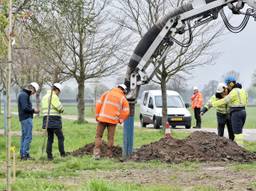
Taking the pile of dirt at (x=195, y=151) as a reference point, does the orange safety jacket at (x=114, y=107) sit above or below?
above

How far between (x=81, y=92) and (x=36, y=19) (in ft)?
40.7

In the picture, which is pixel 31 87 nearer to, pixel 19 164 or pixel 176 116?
pixel 19 164

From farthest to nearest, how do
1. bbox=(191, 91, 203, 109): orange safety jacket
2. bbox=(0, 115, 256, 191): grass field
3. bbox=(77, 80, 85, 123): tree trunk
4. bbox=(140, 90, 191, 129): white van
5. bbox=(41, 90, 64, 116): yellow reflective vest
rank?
bbox=(77, 80, 85, 123): tree trunk < bbox=(140, 90, 191, 129): white van < bbox=(191, 91, 203, 109): orange safety jacket < bbox=(41, 90, 64, 116): yellow reflective vest < bbox=(0, 115, 256, 191): grass field

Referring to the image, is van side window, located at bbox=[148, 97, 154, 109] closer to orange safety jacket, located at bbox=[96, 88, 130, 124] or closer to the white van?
the white van

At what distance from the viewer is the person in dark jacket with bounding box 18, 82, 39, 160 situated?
1343 cm

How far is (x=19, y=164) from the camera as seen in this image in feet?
40.3

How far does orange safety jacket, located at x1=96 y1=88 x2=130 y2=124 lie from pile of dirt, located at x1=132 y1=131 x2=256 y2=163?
0.92 m

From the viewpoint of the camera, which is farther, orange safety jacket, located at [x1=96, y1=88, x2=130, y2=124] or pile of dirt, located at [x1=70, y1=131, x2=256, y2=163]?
orange safety jacket, located at [x1=96, y1=88, x2=130, y2=124]

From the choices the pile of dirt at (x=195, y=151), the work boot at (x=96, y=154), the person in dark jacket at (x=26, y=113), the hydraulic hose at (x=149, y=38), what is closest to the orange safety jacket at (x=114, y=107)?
the work boot at (x=96, y=154)

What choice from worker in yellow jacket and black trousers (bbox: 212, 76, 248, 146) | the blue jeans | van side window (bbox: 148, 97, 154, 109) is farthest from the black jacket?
van side window (bbox: 148, 97, 154, 109)

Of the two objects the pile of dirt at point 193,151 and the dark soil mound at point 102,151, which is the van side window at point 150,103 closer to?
the dark soil mound at point 102,151

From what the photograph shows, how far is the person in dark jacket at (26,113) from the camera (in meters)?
13.4

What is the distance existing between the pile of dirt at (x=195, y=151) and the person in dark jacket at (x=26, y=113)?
2573 mm

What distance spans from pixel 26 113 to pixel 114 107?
221cm
